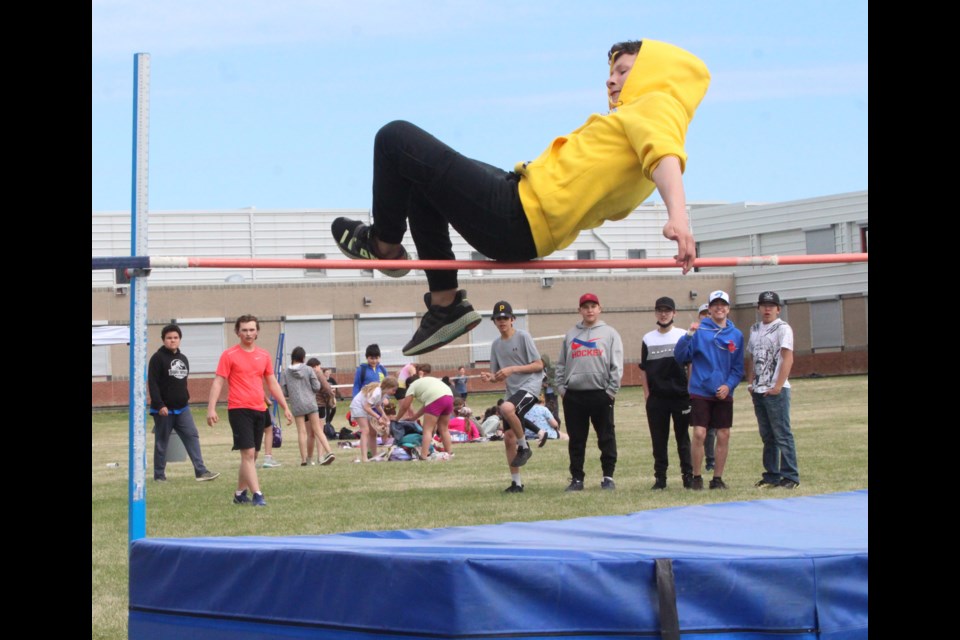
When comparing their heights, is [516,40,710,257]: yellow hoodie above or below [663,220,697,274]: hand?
above

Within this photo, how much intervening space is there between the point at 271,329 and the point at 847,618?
37.3 metres

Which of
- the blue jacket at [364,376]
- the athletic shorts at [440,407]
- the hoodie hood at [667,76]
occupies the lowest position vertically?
the athletic shorts at [440,407]

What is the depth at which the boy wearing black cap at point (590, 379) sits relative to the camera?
1131 centimetres

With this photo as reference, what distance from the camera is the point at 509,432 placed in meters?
11.7

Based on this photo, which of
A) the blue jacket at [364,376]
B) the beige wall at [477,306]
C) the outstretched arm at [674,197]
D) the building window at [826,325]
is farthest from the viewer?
the building window at [826,325]

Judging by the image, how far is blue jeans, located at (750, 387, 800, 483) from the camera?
10.9 metres

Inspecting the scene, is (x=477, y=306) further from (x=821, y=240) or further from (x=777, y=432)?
(x=777, y=432)

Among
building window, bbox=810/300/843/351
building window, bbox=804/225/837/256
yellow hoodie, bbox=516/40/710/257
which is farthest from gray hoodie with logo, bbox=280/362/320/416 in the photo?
building window, bbox=804/225/837/256

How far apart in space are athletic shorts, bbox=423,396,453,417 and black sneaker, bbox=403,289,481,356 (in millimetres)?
11015

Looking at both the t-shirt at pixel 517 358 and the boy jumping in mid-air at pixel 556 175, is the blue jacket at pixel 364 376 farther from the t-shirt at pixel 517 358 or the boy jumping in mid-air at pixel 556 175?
the boy jumping in mid-air at pixel 556 175

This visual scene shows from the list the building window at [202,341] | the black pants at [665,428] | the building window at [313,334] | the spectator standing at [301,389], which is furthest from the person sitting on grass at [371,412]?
the building window at [202,341]

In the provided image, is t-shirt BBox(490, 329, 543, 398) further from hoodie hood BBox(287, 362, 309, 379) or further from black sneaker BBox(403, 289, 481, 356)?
black sneaker BBox(403, 289, 481, 356)
